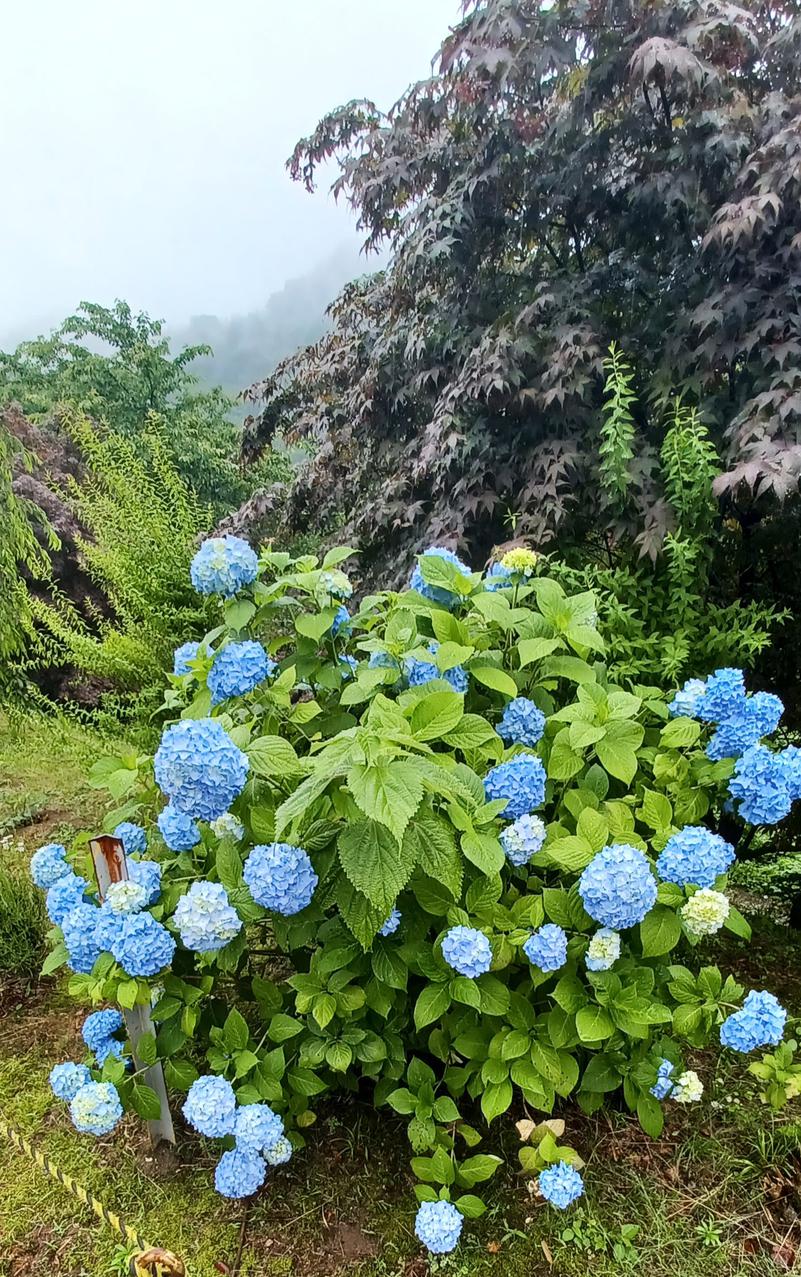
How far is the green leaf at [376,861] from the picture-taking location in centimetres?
98

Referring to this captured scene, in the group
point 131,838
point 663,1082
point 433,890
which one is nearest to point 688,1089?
point 663,1082

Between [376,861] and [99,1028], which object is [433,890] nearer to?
[376,861]

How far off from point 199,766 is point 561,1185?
923mm

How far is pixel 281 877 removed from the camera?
108cm

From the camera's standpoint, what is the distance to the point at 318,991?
1.25 meters

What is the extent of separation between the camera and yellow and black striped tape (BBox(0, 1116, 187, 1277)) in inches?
43.0

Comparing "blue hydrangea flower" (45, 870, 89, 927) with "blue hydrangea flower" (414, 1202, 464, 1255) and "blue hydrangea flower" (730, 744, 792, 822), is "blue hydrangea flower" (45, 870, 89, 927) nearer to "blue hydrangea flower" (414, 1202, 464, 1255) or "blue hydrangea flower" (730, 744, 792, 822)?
"blue hydrangea flower" (414, 1202, 464, 1255)

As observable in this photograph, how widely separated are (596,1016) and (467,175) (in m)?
2.48

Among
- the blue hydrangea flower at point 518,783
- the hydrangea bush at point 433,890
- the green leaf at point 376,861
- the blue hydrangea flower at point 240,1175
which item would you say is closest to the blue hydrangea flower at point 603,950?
the hydrangea bush at point 433,890

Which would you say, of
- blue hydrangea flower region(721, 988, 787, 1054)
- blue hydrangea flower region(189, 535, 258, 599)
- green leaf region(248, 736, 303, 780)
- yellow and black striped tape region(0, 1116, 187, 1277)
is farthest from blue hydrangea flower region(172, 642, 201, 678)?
blue hydrangea flower region(721, 988, 787, 1054)

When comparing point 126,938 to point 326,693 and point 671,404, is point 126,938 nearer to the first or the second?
point 326,693

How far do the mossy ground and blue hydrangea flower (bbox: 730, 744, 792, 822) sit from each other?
2.37ft

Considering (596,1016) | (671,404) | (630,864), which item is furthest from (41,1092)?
(671,404)

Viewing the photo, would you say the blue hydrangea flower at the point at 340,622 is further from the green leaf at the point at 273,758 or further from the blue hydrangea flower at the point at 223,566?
the green leaf at the point at 273,758
